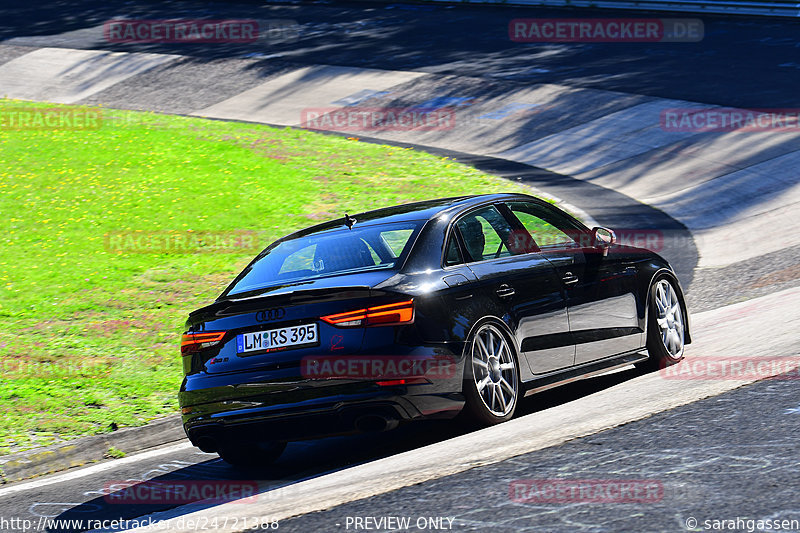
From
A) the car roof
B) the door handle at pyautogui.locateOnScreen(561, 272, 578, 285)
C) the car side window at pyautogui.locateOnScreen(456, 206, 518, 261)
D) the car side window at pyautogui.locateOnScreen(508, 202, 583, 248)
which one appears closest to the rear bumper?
the car side window at pyautogui.locateOnScreen(456, 206, 518, 261)

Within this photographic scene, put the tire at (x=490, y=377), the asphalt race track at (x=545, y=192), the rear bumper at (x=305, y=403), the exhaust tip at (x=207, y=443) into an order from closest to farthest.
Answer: the asphalt race track at (x=545, y=192) < the rear bumper at (x=305, y=403) < the tire at (x=490, y=377) < the exhaust tip at (x=207, y=443)

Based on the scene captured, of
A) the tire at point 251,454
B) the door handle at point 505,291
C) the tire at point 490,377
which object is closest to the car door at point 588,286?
the door handle at point 505,291

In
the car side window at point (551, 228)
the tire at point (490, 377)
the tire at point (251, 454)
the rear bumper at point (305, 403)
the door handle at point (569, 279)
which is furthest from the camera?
the car side window at point (551, 228)

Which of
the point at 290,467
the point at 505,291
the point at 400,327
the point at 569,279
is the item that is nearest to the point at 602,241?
the point at 569,279

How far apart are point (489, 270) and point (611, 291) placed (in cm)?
126

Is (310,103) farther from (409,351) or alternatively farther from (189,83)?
(409,351)

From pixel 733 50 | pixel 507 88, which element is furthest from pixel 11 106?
pixel 733 50

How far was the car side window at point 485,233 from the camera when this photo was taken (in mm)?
6727

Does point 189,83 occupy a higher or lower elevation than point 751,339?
higher

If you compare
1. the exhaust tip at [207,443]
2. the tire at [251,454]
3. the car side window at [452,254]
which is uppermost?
the car side window at [452,254]

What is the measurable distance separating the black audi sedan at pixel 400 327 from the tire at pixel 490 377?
0.03 feet

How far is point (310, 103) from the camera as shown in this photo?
24234 millimetres

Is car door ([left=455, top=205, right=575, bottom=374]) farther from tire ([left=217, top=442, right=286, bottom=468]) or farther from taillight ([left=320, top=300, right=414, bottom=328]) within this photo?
tire ([left=217, top=442, right=286, bottom=468])

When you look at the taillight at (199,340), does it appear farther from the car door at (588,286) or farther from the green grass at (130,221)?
the car door at (588,286)
